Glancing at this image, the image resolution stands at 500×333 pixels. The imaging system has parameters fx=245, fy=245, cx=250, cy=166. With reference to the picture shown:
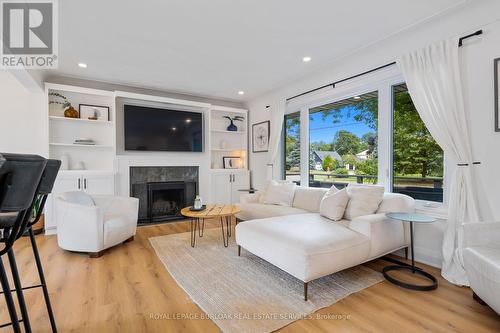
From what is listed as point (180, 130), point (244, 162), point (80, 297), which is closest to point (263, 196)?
point (244, 162)

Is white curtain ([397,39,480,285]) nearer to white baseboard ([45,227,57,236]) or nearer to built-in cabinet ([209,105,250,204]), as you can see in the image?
built-in cabinet ([209,105,250,204])

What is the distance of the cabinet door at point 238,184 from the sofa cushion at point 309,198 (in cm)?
179

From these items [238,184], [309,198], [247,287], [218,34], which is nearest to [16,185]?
[247,287]

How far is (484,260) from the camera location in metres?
1.64

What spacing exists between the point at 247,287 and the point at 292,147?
307cm

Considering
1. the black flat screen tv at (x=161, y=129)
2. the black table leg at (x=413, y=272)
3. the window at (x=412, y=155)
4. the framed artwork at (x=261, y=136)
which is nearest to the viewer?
the black table leg at (x=413, y=272)

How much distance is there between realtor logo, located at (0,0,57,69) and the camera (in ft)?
7.41

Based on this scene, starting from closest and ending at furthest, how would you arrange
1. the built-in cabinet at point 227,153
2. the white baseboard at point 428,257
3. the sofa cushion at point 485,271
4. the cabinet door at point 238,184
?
the sofa cushion at point 485,271
the white baseboard at point 428,257
the built-in cabinet at point 227,153
the cabinet door at point 238,184

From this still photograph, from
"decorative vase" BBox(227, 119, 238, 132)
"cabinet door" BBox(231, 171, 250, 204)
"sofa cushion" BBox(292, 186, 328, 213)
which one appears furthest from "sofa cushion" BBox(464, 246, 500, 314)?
"decorative vase" BBox(227, 119, 238, 132)

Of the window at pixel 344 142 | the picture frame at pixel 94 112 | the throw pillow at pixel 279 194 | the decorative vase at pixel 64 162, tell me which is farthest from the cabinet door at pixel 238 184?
the decorative vase at pixel 64 162

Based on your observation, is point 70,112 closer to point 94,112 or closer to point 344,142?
point 94,112

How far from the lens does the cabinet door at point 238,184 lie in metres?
5.34

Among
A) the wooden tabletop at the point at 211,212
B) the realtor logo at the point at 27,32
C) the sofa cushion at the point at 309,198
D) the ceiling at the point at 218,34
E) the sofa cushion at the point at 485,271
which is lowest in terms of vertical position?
the sofa cushion at the point at 485,271

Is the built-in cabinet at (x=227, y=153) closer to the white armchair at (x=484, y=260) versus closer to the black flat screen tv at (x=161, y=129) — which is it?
the black flat screen tv at (x=161, y=129)
